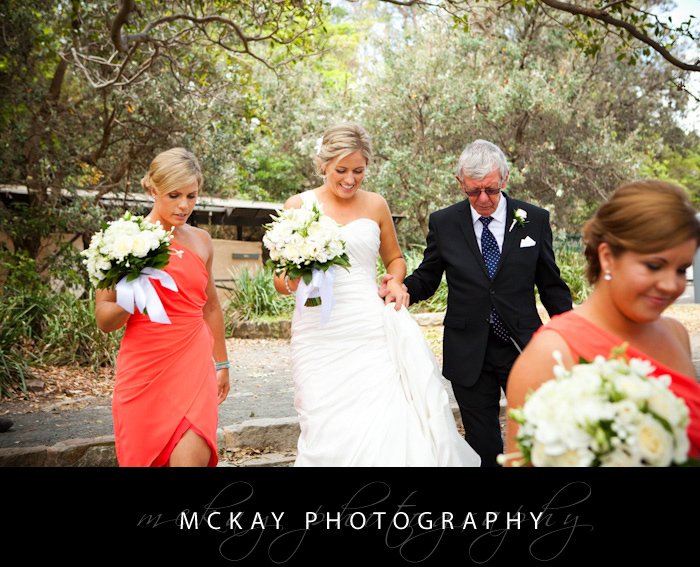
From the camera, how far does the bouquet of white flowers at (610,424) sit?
5.57 feet

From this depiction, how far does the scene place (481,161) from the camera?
4285 millimetres

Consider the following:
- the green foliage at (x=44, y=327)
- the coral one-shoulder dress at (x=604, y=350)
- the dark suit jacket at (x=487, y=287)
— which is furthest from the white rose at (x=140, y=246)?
the green foliage at (x=44, y=327)

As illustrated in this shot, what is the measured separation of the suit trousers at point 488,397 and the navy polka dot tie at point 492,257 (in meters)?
0.04

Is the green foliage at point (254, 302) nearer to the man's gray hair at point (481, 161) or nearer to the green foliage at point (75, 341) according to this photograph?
the green foliage at point (75, 341)

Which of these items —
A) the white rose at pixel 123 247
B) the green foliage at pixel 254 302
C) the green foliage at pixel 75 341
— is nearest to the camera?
the white rose at pixel 123 247

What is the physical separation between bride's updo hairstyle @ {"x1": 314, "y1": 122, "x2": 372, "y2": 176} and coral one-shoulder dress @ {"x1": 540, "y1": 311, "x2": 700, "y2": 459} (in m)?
2.56

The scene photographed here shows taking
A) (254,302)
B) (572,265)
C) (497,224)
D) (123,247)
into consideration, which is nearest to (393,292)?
(497,224)

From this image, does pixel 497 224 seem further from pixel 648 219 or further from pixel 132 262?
pixel 648 219

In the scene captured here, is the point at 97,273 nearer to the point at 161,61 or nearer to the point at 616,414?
the point at 616,414

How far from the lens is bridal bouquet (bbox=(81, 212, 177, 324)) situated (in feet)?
12.4

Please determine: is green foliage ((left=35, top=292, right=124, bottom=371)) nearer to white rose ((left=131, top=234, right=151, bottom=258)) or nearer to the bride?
the bride
